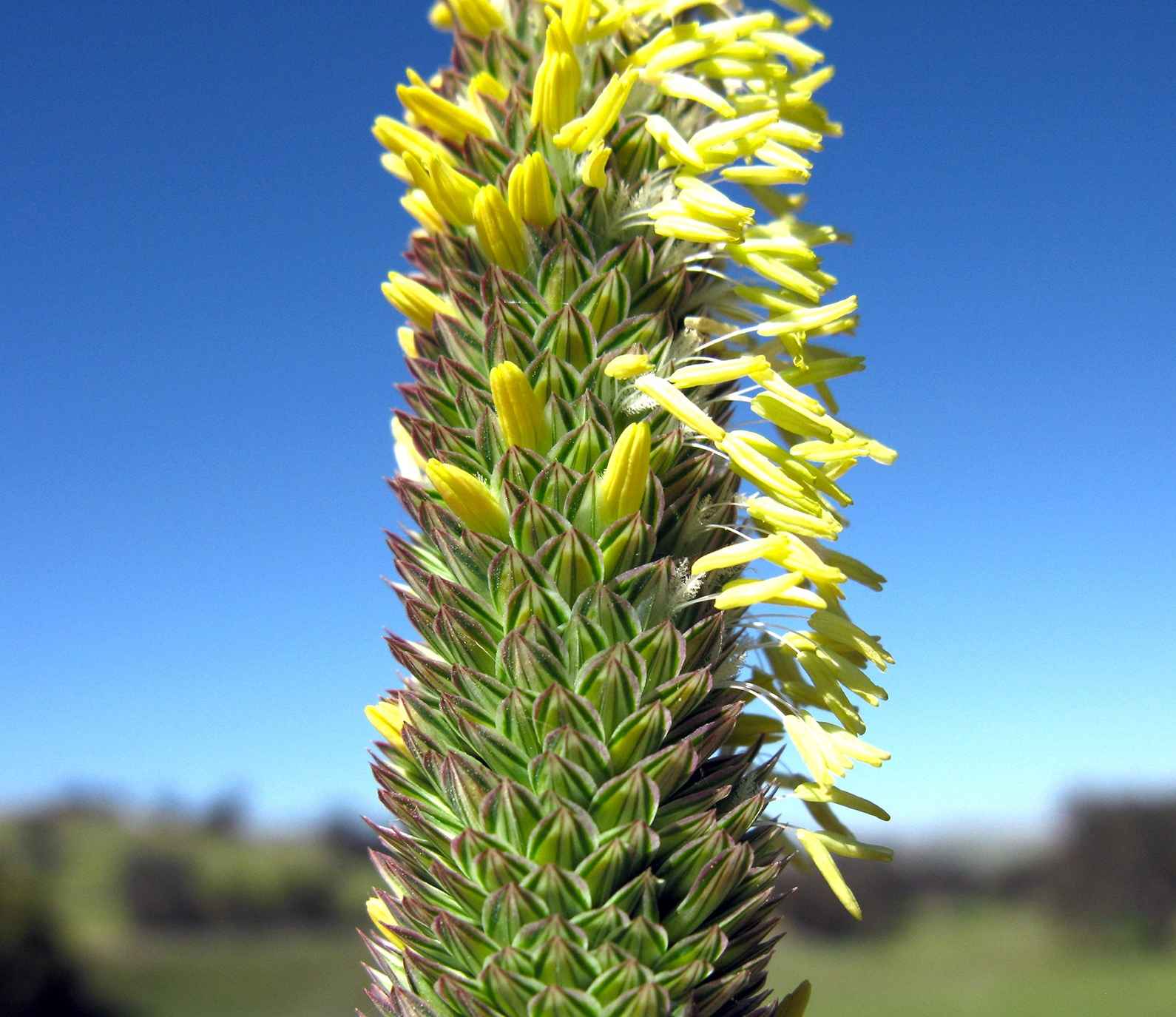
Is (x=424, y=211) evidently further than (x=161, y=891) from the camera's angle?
No

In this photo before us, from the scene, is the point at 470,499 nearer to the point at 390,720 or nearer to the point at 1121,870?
the point at 390,720

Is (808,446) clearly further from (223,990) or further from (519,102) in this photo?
(223,990)

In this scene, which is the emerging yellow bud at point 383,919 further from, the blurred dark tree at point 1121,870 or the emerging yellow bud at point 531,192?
the blurred dark tree at point 1121,870

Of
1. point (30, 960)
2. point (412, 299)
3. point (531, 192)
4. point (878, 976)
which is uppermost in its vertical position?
point (531, 192)

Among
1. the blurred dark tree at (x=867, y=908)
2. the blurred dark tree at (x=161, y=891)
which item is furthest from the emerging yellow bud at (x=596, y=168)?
the blurred dark tree at (x=161, y=891)

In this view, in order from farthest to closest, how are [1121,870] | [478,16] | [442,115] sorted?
[1121,870]
[478,16]
[442,115]

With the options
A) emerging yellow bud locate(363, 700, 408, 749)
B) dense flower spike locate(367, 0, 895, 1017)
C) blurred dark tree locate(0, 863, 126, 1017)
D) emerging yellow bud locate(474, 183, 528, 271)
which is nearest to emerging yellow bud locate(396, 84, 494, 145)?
dense flower spike locate(367, 0, 895, 1017)

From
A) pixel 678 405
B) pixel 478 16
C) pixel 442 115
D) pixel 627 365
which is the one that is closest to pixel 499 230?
pixel 442 115
